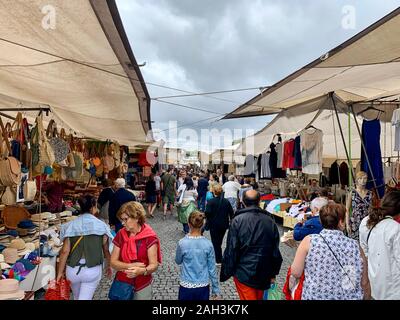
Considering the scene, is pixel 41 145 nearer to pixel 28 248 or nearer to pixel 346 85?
pixel 28 248

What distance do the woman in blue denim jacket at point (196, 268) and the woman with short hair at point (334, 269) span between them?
107 cm

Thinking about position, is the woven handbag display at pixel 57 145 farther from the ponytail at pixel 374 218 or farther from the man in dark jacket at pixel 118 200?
the ponytail at pixel 374 218

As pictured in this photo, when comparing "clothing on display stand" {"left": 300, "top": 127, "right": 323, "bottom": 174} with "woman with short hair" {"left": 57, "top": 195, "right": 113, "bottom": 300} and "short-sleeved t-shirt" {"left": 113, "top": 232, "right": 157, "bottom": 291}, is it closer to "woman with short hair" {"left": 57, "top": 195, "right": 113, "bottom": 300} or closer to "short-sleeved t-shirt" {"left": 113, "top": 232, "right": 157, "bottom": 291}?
"short-sleeved t-shirt" {"left": 113, "top": 232, "right": 157, "bottom": 291}

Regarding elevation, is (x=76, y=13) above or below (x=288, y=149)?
above

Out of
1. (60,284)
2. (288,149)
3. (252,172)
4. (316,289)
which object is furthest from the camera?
(252,172)

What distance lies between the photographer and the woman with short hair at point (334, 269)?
2227mm

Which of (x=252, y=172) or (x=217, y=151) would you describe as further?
(x=217, y=151)

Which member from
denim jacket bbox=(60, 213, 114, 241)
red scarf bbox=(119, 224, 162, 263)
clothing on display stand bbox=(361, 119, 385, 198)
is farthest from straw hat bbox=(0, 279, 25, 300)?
clothing on display stand bbox=(361, 119, 385, 198)

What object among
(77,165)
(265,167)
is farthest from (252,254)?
(265,167)

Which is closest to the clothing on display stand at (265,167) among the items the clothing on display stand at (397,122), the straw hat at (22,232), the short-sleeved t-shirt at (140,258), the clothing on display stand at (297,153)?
the clothing on display stand at (297,153)

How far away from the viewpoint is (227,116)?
22.1 feet

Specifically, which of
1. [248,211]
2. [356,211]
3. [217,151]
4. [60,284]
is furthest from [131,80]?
[217,151]
